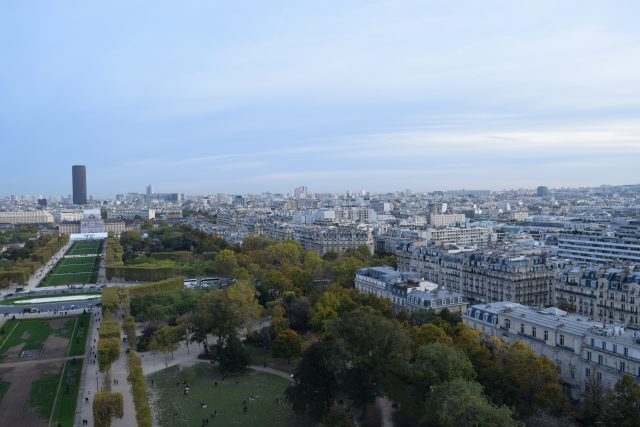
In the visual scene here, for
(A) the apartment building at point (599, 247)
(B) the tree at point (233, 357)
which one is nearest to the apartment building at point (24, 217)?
(A) the apartment building at point (599, 247)

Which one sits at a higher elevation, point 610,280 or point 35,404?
point 610,280

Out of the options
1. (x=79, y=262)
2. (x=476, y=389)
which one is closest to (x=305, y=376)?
(x=476, y=389)

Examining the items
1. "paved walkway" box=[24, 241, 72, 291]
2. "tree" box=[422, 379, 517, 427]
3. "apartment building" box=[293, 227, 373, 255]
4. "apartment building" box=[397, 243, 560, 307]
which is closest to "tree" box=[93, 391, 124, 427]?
"tree" box=[422, 379, 517, 427]

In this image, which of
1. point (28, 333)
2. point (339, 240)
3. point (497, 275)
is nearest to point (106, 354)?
point (28, 333)

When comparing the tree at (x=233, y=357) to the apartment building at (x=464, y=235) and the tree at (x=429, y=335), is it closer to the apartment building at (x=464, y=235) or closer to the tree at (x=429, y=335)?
the tree at (x=429, y=335)

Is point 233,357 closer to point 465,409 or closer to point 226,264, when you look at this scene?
point 465,409

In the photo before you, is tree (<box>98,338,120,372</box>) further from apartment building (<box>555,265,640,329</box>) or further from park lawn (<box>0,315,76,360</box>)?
apartment building (<box>555,265,640,329</box>)

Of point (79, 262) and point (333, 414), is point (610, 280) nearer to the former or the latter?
point (333, 414)
